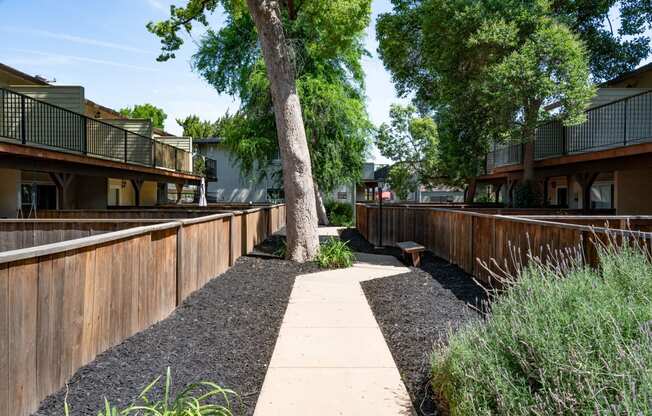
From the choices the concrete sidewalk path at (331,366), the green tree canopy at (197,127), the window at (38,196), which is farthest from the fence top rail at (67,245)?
the green tree canopy at (197,127)

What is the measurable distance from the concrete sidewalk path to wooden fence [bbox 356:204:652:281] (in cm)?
196

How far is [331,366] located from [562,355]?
2.38 m

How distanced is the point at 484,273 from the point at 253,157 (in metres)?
16.2

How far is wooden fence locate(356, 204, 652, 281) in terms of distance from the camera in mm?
6078

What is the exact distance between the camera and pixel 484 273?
28.4 feet

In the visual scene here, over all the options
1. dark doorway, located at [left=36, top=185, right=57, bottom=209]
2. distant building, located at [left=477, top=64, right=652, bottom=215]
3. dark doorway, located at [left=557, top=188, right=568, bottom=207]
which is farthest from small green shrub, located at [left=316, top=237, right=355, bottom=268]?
dark doorway, located at [left=557, top=188, right=568, bottom=207]

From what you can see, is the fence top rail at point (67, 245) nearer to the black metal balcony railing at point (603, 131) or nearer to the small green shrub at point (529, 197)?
the black metal balcony railing at point (603, 131)

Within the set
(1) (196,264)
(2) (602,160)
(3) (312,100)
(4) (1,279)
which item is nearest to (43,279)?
(4) (1,279)

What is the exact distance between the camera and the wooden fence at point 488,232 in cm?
608

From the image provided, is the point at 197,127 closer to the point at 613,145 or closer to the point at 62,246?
the point at 613,145

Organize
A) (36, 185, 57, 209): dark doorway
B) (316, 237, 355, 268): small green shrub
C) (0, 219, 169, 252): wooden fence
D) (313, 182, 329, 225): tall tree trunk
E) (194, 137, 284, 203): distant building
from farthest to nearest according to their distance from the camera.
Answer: (194, 137, 284, 203): distant building
(313, 182, 329, 225): tall tree trunk
(36, 185, 57, 209): dark doorway
(316, 237, 355, 268): small green shrub
(0, 219, 169, 252): wooden fence

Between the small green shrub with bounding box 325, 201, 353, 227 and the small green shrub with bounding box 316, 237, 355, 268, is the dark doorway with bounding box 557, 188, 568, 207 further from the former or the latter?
the small green shrub with bounding box 316, 237, 355, 268

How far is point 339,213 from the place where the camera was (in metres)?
32.9

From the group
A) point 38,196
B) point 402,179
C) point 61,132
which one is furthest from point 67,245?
point 402,179
